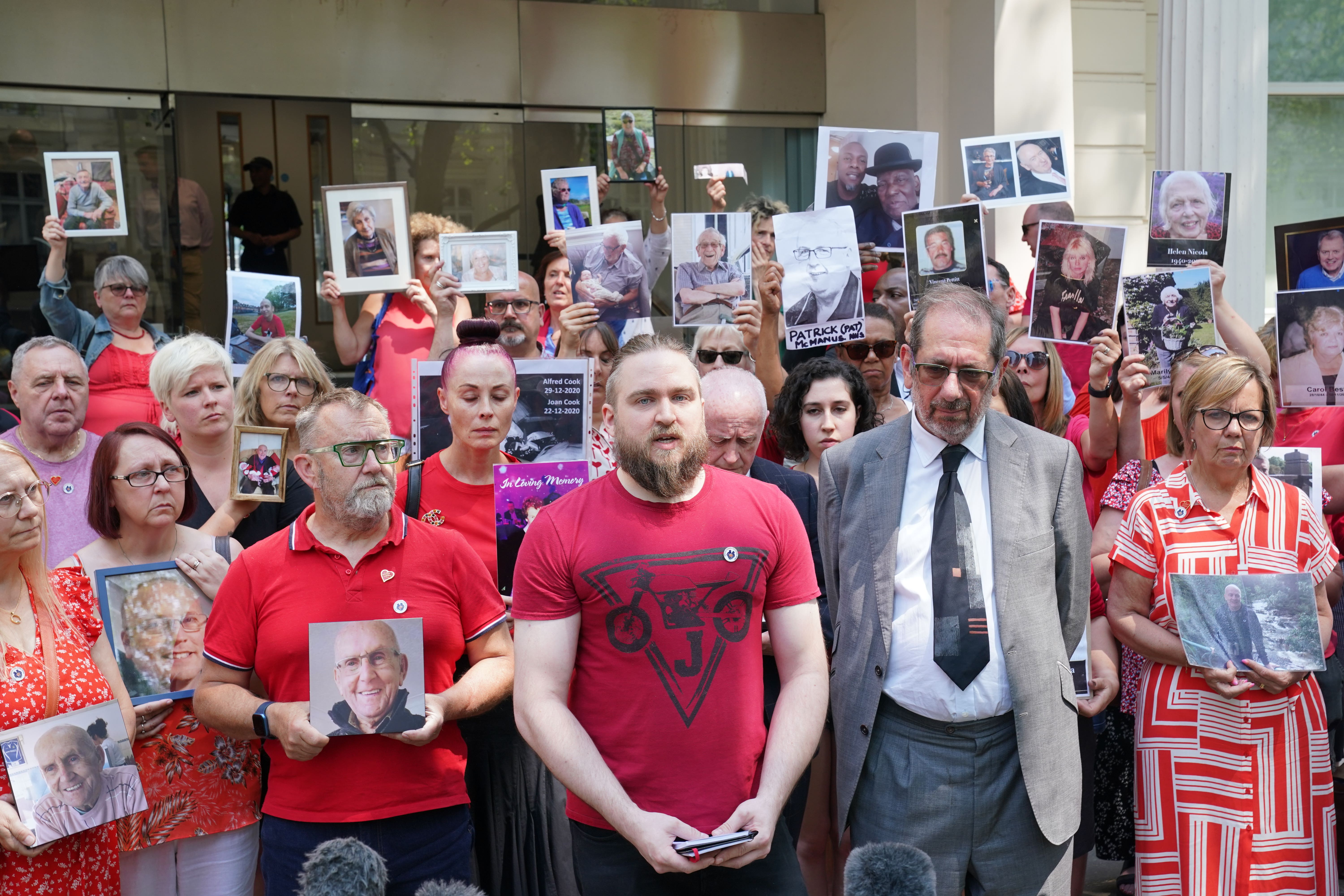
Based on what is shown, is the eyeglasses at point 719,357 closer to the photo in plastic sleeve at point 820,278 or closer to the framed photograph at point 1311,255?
the photo in plastic sleeve at point 820,278

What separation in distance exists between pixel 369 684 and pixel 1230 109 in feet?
21.6

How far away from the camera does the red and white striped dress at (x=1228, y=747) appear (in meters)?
3.68

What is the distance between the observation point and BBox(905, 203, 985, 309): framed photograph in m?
5.15

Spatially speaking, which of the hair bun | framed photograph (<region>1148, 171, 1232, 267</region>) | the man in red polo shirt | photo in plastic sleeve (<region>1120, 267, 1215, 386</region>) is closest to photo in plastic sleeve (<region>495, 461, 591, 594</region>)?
the man in red polo shirt

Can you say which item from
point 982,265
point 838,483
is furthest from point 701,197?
point 838,483

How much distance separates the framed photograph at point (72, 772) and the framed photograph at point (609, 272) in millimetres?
2984

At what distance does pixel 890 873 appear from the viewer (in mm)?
2143

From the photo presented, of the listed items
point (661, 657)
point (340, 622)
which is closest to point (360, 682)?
point (340, 622)

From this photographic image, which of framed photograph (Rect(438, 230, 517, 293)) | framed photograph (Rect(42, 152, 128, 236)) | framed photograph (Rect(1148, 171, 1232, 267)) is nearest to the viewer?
framed photograph (Rect(1148, 171, 1232, 267))

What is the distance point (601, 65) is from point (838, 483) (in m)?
7.65

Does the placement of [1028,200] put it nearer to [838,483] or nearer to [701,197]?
[838,483]

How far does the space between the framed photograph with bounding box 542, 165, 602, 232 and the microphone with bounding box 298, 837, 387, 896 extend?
4586 mm

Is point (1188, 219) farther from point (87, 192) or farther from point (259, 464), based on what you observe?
point (87, 192)

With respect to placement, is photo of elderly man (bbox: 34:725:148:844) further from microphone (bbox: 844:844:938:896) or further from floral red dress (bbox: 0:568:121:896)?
microphone (bbox: 844:844:938:896)
